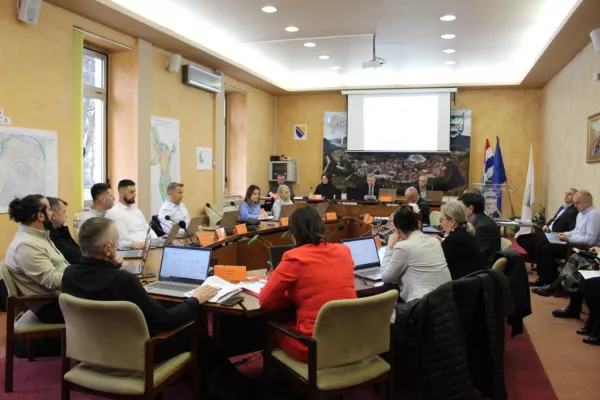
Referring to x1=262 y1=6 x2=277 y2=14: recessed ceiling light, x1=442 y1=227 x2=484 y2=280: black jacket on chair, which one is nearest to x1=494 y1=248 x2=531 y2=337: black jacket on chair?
x1=442 y1=227 x2=484 y2=280: black jacket on chair

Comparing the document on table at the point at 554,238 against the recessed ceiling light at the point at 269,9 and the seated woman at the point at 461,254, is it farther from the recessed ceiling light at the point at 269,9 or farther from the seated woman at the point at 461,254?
the recessed ceiling light at the point at 269,9

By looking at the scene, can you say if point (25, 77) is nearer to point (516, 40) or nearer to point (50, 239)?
point (50, 239)

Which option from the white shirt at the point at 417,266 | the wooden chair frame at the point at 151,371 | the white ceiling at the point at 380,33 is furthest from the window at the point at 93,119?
the white shirt at the point at 417,266

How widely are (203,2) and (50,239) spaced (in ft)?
11.6

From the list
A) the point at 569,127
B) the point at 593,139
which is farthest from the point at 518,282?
the point at 569,127

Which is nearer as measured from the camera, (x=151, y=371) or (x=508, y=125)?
(x=151, y=371)

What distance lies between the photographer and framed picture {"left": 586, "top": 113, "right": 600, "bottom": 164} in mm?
5863

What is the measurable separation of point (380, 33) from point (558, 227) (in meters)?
3.46

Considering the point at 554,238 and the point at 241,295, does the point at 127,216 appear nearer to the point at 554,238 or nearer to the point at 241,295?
the point at 241,295

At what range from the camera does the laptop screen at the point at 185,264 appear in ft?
9.91

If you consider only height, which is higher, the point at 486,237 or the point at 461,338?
the point at 486,237

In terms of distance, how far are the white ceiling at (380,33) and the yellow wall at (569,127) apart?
586 millimetres

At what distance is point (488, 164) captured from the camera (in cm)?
959

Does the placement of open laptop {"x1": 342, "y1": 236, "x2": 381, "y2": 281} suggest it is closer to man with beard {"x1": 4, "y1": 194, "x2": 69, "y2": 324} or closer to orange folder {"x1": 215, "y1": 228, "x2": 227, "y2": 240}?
orange folder {"x1": 215, "y1": 228, "x2": 227, "y2": 240}
